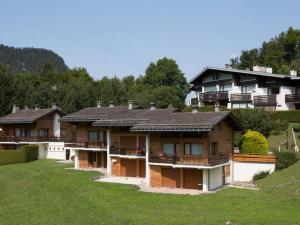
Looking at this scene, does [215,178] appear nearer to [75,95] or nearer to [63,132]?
[63,132]

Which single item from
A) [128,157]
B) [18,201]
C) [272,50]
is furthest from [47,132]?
[272,50]

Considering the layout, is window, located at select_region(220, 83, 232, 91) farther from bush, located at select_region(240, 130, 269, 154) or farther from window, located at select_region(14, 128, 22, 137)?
window, located at select_region(14, 128, 22, 137)

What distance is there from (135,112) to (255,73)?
19488mm

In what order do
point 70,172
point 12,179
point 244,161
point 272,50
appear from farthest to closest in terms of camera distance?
point 272,50 < point 70,172 < point 12,179 < point 244,161

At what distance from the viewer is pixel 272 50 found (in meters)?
90.8

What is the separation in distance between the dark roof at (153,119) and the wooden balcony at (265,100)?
652 inches

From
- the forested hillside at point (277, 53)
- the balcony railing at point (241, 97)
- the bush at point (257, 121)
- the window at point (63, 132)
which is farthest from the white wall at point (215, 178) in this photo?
the forested hillside at point (277, 53)

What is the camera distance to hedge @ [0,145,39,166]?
156 feet

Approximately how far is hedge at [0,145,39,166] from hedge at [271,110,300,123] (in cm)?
2783

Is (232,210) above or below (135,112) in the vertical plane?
below

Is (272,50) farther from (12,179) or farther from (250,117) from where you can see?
(12,179)

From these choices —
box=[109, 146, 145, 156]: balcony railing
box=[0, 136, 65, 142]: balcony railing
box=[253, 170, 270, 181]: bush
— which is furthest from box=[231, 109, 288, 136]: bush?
box=[0, 136, 65, 142]: balcony railing

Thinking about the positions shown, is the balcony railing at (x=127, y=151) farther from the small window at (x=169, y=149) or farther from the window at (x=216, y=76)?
the window at (x=216, y=76)

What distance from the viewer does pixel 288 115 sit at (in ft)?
149
